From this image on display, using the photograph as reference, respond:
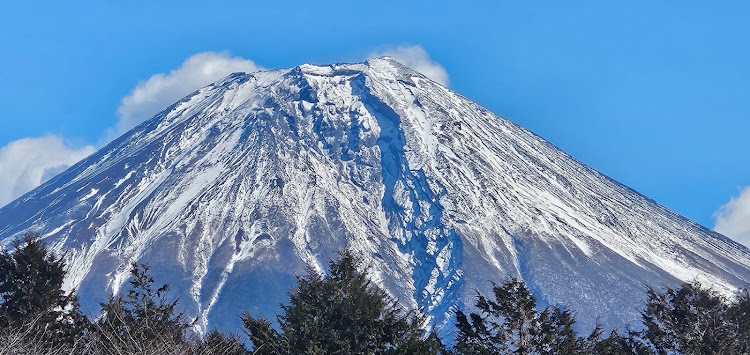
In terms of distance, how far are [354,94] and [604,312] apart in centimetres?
6639

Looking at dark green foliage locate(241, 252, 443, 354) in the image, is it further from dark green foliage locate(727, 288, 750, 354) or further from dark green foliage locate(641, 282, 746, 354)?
dark green foliage locate(727, 288, 750, 354)

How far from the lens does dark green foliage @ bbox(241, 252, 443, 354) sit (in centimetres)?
2642

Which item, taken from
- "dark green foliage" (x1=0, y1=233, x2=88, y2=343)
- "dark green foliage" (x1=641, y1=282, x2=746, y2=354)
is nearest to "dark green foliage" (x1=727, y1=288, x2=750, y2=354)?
"dark green foliage" (x1=641, y1=282, x2=746, y2=354)

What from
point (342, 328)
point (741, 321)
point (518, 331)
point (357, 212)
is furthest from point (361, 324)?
point (357, 212)

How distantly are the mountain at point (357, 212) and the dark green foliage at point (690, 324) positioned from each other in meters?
113

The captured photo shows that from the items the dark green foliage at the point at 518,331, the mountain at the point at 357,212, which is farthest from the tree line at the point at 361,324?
the mountain at the point at 357,212

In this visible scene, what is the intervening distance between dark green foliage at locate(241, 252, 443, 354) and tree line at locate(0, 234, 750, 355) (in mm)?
24

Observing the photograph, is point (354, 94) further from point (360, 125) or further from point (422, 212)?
point (422, 212)

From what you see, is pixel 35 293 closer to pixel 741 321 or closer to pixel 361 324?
pixel 361 324

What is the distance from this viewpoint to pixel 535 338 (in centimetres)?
2691

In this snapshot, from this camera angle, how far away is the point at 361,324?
26.9 m

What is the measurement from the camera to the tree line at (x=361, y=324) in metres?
26.6

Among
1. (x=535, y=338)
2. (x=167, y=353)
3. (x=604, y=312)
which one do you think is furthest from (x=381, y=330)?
(x=604, y=312)

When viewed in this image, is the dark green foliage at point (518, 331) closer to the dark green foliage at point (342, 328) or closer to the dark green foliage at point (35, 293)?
the dark green foliage at point (342, 328)
